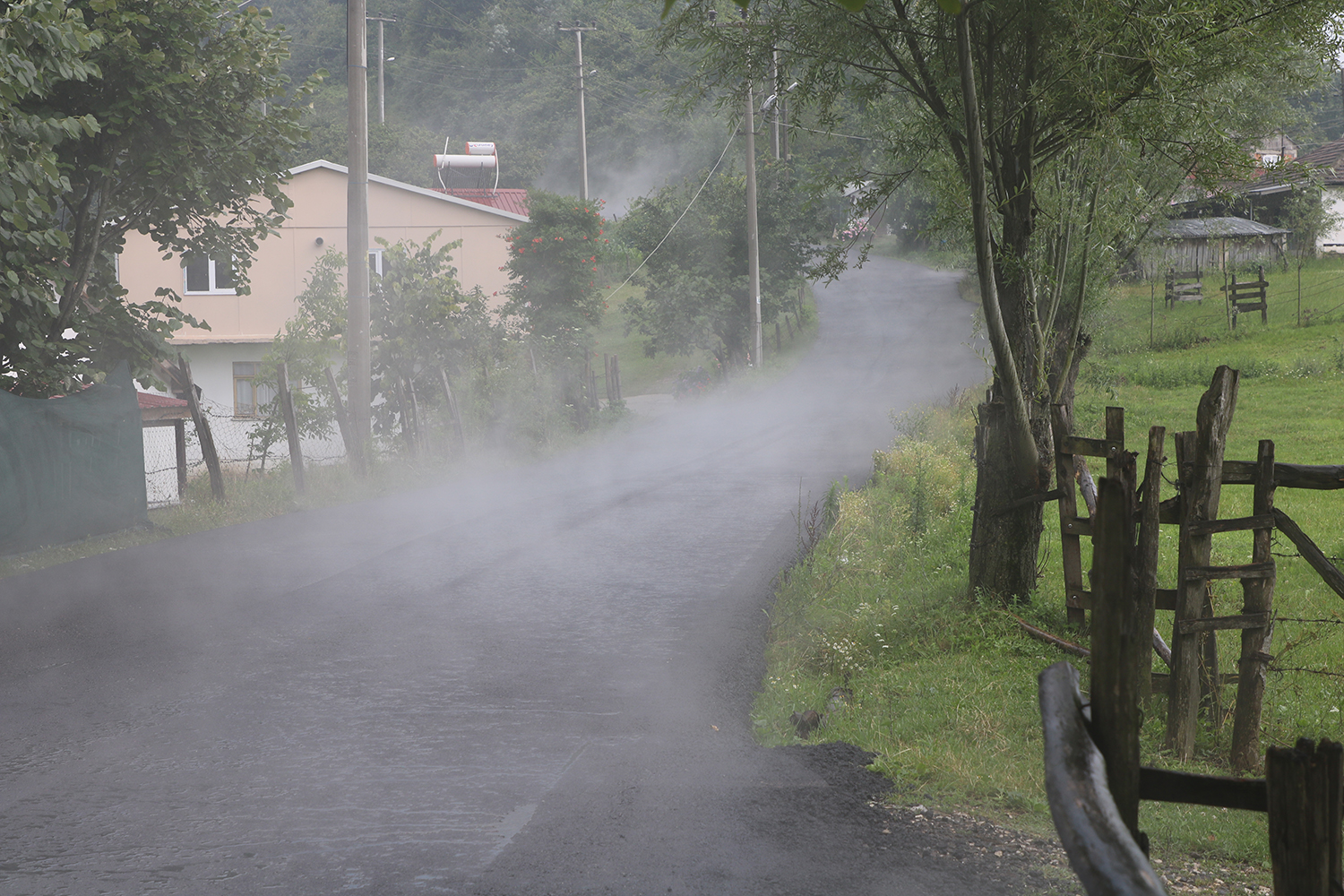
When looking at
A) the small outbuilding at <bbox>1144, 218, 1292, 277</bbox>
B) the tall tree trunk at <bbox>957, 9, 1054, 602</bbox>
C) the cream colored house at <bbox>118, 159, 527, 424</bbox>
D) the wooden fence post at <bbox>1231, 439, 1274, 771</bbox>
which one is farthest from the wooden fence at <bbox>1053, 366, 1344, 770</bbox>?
the small outbuilding at <bbox>1144, 218, 1292, 277</bbox>

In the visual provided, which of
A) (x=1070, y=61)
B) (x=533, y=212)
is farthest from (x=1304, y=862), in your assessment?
(x=533, y=212)

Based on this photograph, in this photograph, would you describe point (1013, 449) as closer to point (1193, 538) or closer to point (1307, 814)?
point (1193, 538)

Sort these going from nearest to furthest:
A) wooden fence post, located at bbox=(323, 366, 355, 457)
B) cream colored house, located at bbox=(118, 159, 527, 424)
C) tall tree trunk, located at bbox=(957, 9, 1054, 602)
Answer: tall tree trunk, located at bbox=(957, 9, 1054, 602) → wooden fence post, located at bbox=(323, 366, 355, 457) → cream colored house, located at bbox=(118, 159, 527, 424)

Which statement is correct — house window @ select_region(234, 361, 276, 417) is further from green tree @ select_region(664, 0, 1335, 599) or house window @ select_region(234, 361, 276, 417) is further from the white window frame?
green tree @ select_region(664, 0, 1335, 599)

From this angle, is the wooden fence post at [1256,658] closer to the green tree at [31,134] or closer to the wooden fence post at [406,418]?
the green tree at [31,134]

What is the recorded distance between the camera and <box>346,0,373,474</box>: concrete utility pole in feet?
54.9

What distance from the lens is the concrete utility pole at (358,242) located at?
54.9 feet

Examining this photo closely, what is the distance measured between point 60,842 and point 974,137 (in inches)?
254

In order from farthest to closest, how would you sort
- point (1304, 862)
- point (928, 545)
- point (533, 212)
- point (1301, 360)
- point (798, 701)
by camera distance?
1. point (533, 212)
2. point (1301, 360)
3. point (928, 545)
4. point (798, 701)
5. point (1304, 862)

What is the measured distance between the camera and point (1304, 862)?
7.16ft

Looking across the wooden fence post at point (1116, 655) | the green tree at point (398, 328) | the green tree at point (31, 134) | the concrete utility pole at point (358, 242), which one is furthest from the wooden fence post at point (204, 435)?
the wooden fence post at point (1116, 655)

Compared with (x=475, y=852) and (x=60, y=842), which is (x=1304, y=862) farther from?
(x=60, y=842)

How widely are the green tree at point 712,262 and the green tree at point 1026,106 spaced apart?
1107 inches

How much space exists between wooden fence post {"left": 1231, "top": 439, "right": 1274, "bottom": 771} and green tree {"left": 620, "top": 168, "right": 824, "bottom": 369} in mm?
31210
